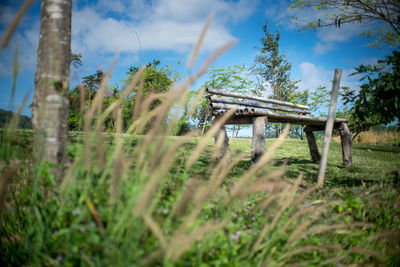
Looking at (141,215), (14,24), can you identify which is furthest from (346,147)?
(14,24)

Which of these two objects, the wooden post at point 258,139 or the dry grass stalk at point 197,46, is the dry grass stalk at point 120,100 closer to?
the dry grass stalk at point 197,46

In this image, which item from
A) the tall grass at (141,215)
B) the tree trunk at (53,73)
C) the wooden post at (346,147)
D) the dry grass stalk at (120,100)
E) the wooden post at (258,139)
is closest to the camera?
the tall grass at (141,215)

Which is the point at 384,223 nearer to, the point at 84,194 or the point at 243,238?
the point at 243,238

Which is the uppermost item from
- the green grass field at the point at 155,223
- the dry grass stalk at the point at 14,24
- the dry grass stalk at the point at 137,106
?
the dry grass stalk at the point at 14,24

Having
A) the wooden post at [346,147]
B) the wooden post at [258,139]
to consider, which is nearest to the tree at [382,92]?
the wooden post at [258,139]

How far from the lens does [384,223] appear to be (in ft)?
6.89

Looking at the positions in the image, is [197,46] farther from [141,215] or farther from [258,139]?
[258,139]

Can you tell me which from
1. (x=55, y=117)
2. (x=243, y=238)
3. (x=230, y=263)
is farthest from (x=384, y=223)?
(x=55, y=117)

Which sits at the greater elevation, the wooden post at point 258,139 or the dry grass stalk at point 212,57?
the dry grass stalk at point 212,57

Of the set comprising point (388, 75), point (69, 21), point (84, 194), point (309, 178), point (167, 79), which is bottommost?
point (309, 178)

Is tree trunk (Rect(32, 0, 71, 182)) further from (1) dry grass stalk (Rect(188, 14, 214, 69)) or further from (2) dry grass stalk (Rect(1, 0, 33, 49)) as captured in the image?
(1) dry grass stalk (Rect(188, 14, 214, 69))

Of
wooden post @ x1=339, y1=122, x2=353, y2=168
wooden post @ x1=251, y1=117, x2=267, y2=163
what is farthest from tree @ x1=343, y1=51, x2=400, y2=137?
wooden post @ x1=339, y1=122, x2=353, y2=168

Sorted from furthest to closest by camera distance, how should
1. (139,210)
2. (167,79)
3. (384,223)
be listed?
(167,79) → (384,223) → (139,210)

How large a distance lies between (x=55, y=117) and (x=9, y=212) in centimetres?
77
